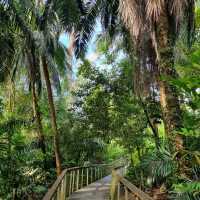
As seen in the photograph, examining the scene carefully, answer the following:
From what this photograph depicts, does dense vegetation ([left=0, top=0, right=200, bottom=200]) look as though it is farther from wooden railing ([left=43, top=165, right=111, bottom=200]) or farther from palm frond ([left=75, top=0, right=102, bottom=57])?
wooden railing ([left=43, top=165, right=111, bottom=200])

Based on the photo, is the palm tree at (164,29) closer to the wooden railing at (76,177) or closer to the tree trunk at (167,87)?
the tree trunk at (167,87)

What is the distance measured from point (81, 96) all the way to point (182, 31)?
6.28m

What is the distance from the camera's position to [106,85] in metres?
15.0

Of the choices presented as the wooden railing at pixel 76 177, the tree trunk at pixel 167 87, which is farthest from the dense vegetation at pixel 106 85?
the wooden railing at pixel 76 177

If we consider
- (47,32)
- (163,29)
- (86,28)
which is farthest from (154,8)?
(47,32)

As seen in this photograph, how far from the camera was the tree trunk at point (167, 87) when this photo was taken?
7.32 meters

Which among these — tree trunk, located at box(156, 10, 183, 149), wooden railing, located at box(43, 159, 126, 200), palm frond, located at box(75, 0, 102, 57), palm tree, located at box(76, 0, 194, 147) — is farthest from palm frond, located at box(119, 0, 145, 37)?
palm frond, located at box(75, 0, 102, 57)

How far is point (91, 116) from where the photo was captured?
49.4 ft

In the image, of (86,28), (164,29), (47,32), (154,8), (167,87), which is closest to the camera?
(167,87)

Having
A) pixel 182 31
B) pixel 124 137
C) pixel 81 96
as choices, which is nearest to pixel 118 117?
pixel 124 137

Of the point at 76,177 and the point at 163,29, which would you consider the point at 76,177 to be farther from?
the point at 163,29

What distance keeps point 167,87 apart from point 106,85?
25.0 ft

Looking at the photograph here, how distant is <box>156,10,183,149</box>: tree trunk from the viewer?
7.32m

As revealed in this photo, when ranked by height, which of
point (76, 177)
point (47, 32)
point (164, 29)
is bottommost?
point (76, 177)
